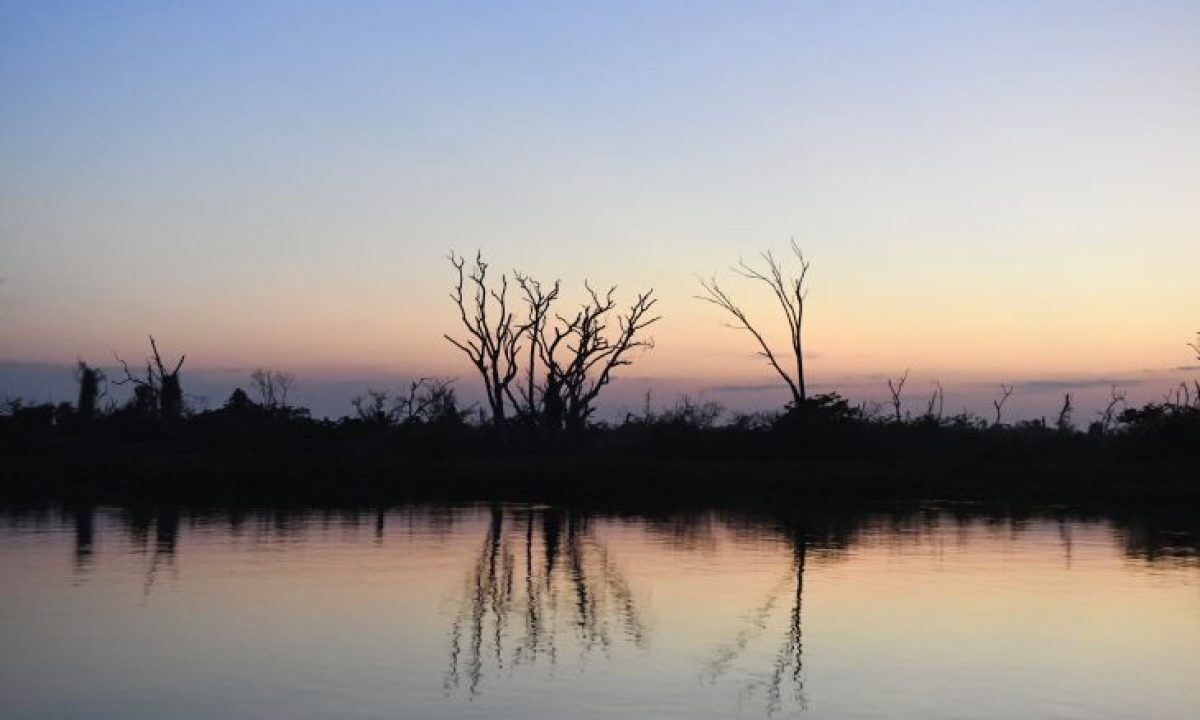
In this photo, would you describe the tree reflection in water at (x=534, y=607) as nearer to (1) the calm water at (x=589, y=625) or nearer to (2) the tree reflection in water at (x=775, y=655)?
(1) the calm water at (x=589, y=625)

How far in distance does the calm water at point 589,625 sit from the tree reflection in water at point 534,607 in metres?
0.06

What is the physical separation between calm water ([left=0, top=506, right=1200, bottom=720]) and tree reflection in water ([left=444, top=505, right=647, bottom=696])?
6cm

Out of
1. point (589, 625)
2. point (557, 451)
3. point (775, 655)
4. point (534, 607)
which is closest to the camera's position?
point (775, 655)

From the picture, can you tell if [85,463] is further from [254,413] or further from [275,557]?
[275,557]

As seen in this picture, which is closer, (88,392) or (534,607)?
(534,607)

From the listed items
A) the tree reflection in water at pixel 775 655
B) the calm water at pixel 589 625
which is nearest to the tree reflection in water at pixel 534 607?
the calm water at pixel 589 625

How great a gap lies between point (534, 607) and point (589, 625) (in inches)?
55.5

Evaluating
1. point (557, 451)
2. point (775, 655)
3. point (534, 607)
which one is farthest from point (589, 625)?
point (557, 451)

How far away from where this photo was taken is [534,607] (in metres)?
16.8

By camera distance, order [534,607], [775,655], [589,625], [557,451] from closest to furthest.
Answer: [775,655], [589,625], [534,607], [557,451]

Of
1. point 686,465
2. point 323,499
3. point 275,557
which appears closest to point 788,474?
point 686,465

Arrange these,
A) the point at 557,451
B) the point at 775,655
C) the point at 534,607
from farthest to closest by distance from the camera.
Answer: the point at 557,451
the point at 534,607
the point at 775,655

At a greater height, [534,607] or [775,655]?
[534,607]

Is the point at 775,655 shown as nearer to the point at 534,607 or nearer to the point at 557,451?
the point at 534,607
